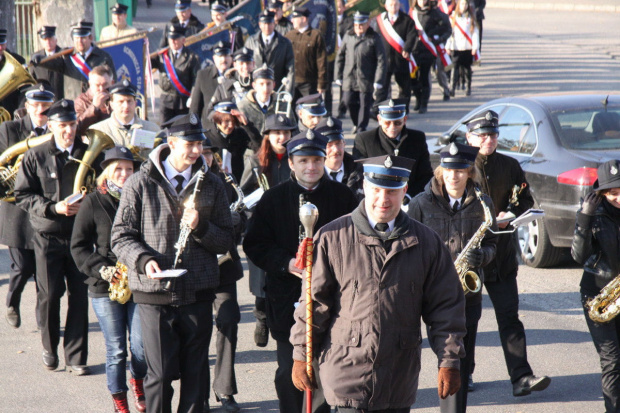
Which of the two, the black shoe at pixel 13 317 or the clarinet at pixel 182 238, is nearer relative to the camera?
the clarinet at pixel 182 238

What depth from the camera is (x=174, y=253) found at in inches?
226

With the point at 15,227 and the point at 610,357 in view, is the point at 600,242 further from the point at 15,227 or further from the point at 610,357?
the point at 15,227

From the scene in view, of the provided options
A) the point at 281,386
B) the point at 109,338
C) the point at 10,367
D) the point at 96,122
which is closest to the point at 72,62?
the point at 96,122

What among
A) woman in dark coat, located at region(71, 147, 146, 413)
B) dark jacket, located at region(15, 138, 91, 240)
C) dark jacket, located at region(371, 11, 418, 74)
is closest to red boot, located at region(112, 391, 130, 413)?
woman in dark coat, located at region(71, 147, 146, 413)

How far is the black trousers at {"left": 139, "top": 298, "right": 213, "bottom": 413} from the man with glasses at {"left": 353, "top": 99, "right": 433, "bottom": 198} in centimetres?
304

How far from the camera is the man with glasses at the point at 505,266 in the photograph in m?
6.87

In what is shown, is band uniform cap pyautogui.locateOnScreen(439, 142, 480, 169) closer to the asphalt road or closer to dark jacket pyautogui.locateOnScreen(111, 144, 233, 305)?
dark jacket pyautogui.locateOnScreen(111, 144, 233, 305)

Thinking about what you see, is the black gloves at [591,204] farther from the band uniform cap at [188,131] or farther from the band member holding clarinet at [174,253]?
the band uniform cap at [188,131]

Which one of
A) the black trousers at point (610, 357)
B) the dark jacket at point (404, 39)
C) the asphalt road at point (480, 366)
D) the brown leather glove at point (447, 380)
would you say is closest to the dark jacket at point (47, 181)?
the asphalt road at point (480, 366)

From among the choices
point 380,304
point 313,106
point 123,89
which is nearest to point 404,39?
point 313,106

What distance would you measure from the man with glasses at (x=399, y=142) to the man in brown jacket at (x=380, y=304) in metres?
3.53

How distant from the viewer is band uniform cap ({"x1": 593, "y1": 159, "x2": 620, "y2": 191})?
243 inches

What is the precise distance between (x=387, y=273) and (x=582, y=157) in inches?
209

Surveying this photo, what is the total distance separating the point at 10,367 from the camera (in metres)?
7.66
